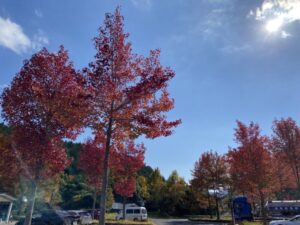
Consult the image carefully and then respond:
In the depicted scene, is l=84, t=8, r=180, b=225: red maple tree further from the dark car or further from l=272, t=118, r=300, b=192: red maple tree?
l=272, t=118, r=300, b=192: red maple tree

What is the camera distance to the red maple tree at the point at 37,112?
11102 mm

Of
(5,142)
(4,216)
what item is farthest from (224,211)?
(5,142)

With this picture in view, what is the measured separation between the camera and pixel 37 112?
37.5 feet

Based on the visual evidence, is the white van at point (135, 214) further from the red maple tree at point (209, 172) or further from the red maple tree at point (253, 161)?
the red maple tree at point (253, 161)

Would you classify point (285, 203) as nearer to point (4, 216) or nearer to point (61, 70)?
point (61, 70)

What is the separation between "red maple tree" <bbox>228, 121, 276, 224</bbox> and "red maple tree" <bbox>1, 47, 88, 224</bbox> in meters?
15.5

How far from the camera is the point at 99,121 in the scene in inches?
391

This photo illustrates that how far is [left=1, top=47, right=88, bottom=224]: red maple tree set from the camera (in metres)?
11.1

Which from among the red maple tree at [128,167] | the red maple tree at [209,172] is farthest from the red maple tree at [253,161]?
the red maple tree at [209,172]

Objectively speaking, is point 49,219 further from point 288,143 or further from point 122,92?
point 288,143

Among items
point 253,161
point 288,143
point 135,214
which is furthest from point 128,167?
point 288,143

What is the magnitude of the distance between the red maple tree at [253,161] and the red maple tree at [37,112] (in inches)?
609

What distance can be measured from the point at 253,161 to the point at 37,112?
17.1m

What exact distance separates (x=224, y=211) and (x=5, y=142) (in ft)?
147
